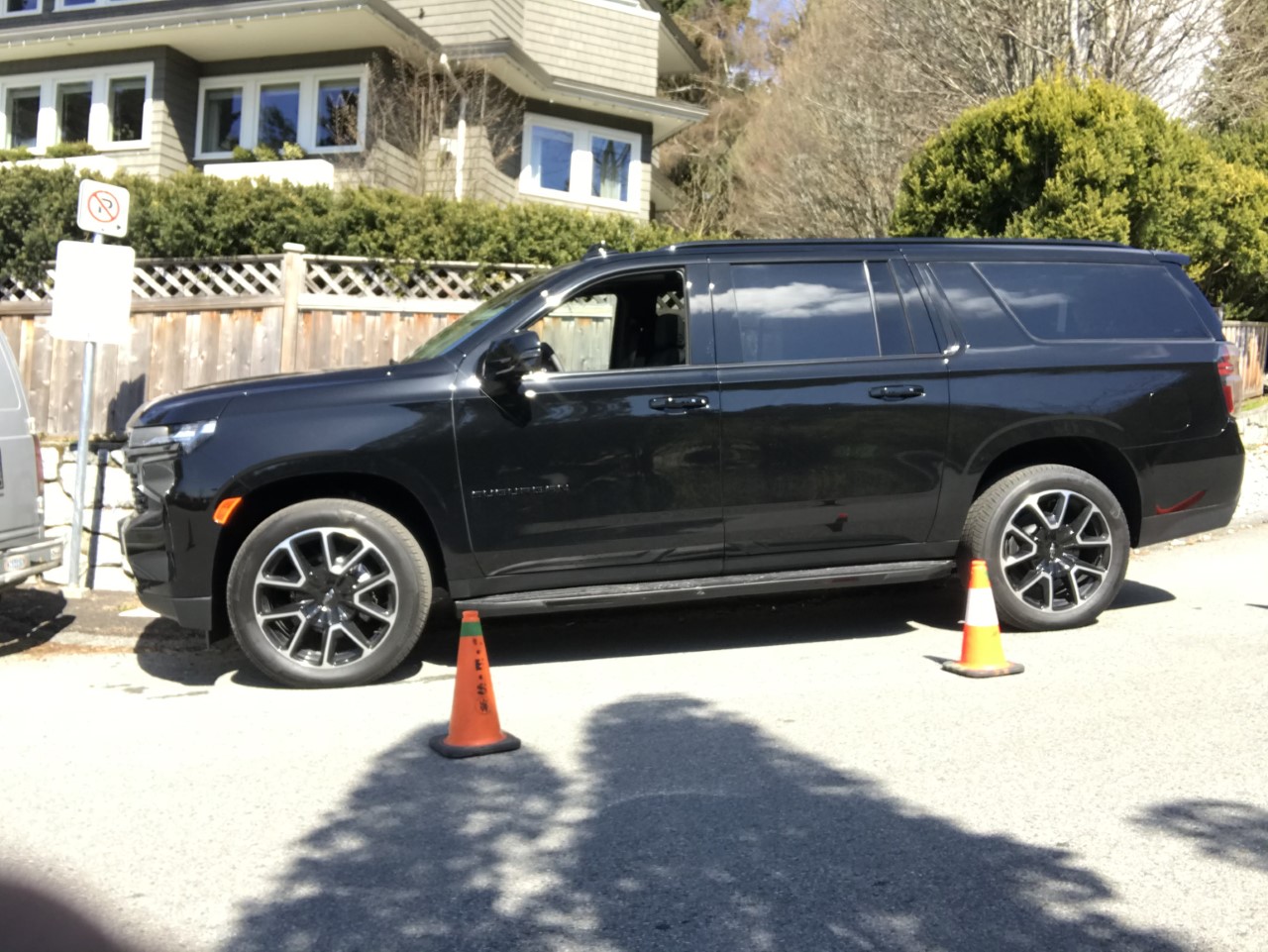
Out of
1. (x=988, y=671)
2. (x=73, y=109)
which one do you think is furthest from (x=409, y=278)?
(x=73, y=109)

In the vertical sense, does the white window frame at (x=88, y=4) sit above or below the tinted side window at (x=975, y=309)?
above

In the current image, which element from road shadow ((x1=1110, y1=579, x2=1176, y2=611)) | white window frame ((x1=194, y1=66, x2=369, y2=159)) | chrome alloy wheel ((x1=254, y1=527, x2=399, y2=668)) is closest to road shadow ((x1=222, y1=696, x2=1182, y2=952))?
chrome alloy wheel ((x1=254, y1=527, x2=399, y2=668))

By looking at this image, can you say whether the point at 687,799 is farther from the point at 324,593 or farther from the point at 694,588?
the point at 324,593

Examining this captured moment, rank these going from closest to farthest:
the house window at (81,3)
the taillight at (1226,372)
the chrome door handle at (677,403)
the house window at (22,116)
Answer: the chrome door handle at (677,403)
the taillight at (1226,372)
the house window at (81,3)
the house window at (22,116)

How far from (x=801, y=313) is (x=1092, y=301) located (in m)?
1.67

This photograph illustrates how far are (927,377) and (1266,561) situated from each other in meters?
3.73

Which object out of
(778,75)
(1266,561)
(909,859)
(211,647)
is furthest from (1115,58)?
(778,75)

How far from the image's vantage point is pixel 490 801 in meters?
4.33

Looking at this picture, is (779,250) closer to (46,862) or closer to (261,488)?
(261,488)

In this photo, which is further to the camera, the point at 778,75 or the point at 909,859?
the point at 778,75

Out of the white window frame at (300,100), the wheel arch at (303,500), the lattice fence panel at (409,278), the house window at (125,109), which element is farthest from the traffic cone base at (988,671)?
the house window at (125,109)

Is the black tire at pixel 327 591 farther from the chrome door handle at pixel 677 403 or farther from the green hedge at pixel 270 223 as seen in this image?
the green hedge at pixel 270 223

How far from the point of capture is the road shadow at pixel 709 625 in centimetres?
690

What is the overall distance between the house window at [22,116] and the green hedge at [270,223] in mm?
12120
